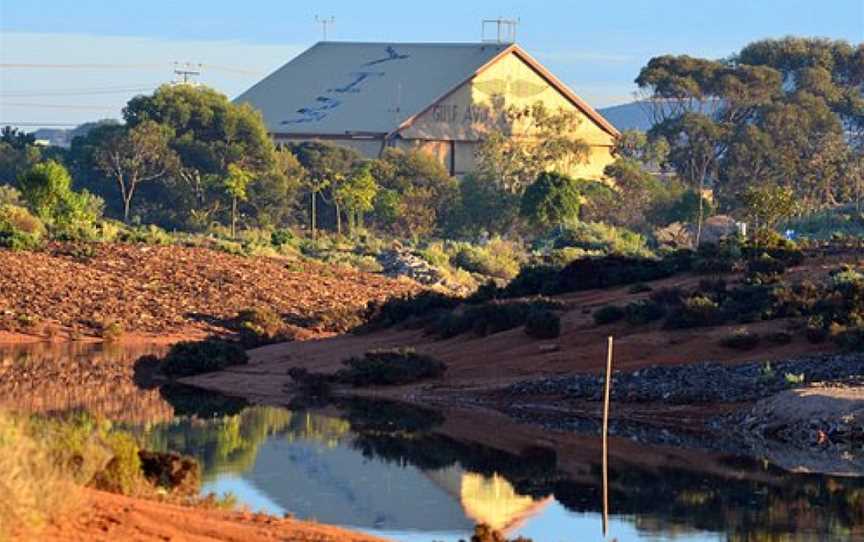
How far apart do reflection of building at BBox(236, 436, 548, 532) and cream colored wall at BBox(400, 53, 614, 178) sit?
2999 inches

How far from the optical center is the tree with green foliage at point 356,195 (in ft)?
283

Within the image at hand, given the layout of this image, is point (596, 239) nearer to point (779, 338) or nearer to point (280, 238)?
point (280, 238)

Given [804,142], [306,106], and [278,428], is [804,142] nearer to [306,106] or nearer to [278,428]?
[306,106]

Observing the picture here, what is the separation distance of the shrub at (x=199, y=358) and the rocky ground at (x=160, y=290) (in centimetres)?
870

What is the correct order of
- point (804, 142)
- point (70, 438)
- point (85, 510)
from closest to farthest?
point (85, 510), point (70, 438), point (804, 142)

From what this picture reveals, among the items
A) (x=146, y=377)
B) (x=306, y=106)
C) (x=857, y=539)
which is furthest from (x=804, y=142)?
(x=857, y=539)

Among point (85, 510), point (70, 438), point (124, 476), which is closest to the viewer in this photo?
point (85, 510)

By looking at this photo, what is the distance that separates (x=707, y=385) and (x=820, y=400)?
3.40 meters

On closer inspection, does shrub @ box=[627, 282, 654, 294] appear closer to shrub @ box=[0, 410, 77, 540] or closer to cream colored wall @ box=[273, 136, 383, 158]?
shrub @ box=[0, 410, 77, 540]

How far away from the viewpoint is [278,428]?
32.3 metres

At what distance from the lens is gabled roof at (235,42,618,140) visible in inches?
4178

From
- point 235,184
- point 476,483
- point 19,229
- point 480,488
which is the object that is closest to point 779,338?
point 476,483

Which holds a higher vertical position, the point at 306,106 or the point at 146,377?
the point at 306,106

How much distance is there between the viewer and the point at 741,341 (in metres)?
37.0
